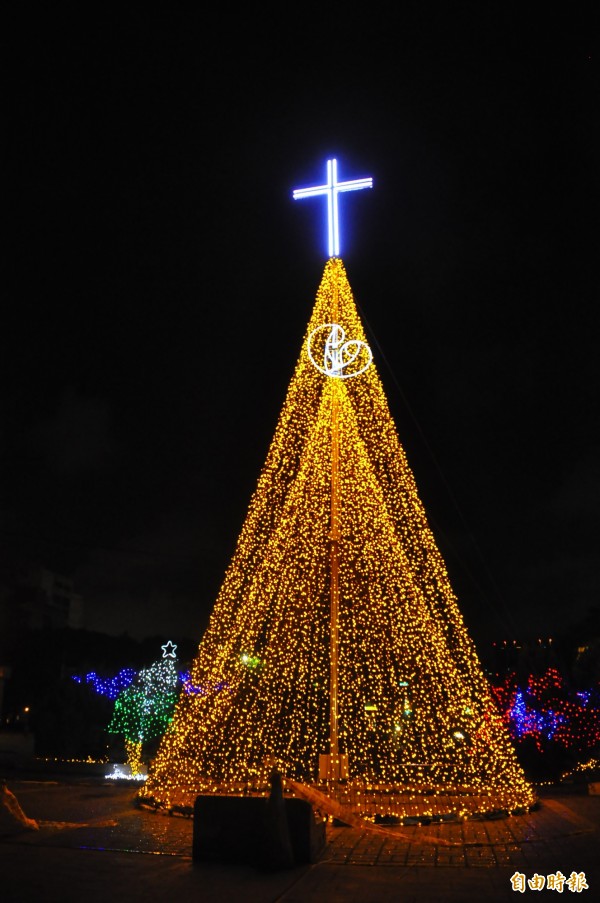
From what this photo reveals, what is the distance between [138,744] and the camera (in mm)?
20484

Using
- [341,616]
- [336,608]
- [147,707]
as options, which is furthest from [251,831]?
[147,707]

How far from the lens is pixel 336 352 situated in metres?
13.5

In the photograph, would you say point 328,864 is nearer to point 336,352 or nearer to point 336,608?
point 336,608

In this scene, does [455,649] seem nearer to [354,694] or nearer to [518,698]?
[354,694]

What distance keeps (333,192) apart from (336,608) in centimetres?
771

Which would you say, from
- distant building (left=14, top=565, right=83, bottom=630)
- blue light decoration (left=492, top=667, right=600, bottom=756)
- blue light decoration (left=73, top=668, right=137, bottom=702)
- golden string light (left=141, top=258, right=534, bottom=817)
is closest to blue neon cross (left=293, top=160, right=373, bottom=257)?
golden string light (left=141, top=258, right=534, bottom=817)

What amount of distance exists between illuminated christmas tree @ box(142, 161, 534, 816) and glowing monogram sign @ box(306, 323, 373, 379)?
26 millimetres

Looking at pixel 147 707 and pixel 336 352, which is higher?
pixel 336 352

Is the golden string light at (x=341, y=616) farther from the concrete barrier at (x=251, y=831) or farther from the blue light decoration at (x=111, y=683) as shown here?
the blue light decoration at (x=111, y=683)

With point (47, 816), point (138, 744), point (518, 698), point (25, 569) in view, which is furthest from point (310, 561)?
point (25, 569)

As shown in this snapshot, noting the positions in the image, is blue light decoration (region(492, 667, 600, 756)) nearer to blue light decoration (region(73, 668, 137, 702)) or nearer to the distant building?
blue light decoration (region(73, 668, 137, 702))

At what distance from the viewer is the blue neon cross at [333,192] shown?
1453 centimetres

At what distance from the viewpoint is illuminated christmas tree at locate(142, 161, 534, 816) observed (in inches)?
506

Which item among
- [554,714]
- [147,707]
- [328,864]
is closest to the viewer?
[328,864]
